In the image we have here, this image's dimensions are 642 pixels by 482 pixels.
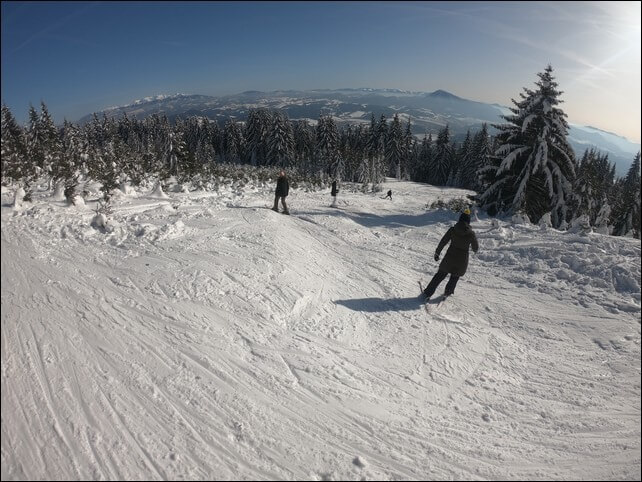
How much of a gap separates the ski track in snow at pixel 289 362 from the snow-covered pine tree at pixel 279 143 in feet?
172

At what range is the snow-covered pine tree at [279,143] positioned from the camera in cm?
5762

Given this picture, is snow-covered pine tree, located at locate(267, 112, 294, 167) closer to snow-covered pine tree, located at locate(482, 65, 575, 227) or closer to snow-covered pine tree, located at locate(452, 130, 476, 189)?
snow-covered pine tree, located at locate(452, 130, 476, 189)

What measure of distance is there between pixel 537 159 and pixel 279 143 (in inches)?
1849

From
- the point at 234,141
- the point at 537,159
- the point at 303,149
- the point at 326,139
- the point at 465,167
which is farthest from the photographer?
the point at 234,141

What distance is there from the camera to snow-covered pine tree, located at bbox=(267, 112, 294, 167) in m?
57.6

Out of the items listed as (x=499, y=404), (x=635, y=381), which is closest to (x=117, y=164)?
(x=499, y=404)

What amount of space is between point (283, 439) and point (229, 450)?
60 cm

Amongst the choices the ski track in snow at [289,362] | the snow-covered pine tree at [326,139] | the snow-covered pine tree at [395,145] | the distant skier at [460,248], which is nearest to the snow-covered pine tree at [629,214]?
the ski track in snow at [289,362]

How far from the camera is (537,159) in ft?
55.1

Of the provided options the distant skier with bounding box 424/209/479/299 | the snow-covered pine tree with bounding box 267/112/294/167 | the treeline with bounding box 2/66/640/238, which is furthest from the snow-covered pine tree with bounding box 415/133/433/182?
the distant skier with bounding box 424/209/479/299

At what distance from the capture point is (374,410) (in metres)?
4.20

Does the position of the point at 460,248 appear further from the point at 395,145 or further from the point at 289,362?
the point at 395,145

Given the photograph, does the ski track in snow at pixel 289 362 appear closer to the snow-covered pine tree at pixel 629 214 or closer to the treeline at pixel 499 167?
the snow-covered pine tree at pixel 629 214

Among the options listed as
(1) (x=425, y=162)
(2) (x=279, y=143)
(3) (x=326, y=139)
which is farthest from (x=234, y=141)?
(1) (x=425, y=162)
